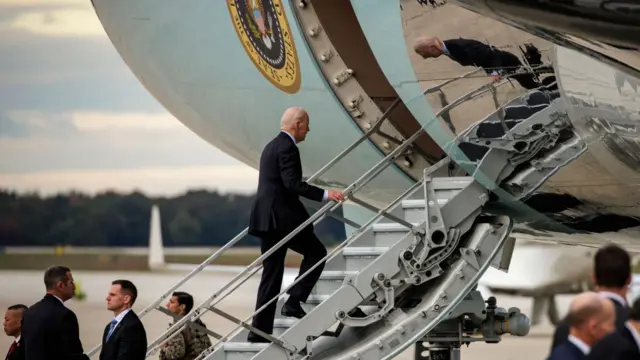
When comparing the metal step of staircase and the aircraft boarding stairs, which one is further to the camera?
the metal step of staircase

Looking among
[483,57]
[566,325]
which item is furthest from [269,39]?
[566,325]

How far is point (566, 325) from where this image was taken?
14.7 feet

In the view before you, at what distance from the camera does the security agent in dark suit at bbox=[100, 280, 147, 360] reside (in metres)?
7.58

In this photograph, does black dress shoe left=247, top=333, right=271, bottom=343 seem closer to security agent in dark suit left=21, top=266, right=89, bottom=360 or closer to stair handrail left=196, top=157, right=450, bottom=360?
stair handrail left=196, top=157, right=450, bottom=360

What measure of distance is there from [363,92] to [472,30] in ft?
7.03

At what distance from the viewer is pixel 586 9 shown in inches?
154

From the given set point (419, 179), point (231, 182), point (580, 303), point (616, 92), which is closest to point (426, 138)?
point (419, 179)

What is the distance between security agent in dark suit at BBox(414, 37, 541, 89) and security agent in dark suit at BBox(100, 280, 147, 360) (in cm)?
224

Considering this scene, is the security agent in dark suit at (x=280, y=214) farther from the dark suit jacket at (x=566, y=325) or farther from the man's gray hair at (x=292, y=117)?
the dark suit jacket at (x=566, y=325)

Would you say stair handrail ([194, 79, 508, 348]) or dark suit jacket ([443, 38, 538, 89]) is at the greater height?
dark suit jacket ([443, 38, 538, 89])

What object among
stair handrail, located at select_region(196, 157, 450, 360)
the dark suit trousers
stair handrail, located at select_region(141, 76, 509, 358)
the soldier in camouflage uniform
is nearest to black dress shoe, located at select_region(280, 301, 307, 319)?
the dark suit trousers

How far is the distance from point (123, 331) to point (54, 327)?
53cm

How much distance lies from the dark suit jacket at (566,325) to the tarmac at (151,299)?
1956 cm

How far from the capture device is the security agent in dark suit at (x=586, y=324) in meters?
4.20
